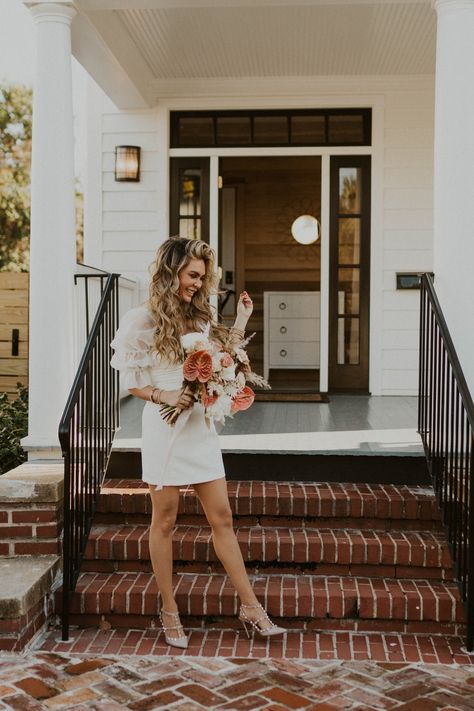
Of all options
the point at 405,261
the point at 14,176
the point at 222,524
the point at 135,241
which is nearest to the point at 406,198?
the point at 405,261

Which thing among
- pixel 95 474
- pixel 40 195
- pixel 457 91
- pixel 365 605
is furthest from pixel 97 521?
pixel 457 91

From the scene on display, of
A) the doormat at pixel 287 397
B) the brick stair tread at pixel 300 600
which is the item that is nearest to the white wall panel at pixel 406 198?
the doormat at pixel 287 397

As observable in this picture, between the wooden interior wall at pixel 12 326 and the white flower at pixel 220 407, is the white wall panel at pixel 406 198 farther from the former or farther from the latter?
the white flower at pixel 220 407

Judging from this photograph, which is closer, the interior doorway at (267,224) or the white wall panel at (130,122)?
the white wall panel at (130,122)

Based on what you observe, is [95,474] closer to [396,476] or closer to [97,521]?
[97,521]

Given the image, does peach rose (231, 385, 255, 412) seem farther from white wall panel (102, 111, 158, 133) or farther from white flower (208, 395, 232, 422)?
white wall panel (102, 111, 158, 133)

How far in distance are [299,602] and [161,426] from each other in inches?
40.7

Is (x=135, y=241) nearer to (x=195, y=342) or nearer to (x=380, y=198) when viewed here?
(x=380, y=198)

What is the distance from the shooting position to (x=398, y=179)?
697 centimetres

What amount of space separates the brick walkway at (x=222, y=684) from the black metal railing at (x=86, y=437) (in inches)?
14.1

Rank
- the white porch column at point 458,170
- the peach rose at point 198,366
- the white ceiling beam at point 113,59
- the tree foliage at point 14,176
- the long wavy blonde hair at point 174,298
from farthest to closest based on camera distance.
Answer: the tree foliage at point 14,176 < the white ceiling beam at point 113,59 < the white porch column at point 458,170 < the long wavy blonde hair at point 174,298 < the peach rose at point 198,366

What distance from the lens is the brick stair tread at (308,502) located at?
13.1 ft

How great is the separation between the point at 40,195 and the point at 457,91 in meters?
2.38

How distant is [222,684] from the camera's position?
3.00 meters
